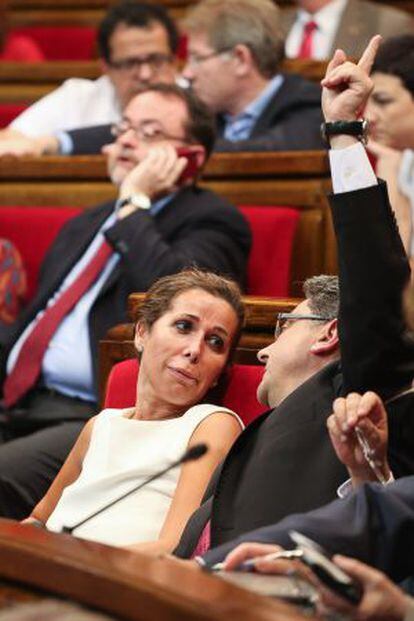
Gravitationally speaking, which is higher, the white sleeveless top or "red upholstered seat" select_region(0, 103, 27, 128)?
the white sleeveless top

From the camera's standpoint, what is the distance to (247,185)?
2.40 m

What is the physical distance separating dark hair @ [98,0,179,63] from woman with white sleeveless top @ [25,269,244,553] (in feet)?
4.15

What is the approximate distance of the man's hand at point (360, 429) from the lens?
123cm

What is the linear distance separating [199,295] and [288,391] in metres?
0.20

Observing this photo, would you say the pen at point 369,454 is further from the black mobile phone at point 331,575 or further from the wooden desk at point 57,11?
the wooden desk at point 57,11

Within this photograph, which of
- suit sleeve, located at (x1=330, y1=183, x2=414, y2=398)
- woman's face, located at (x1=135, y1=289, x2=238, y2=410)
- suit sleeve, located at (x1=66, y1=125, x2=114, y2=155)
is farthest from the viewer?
suit sleeve, located at (x1=66, y1=125, x2=114, y2=155)

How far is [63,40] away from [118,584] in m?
3.03

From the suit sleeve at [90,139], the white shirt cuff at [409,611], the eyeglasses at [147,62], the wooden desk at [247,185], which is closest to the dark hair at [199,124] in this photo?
the wooden desk at [247,185]

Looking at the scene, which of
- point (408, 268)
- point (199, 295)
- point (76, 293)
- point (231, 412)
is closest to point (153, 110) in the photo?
point (76, 293)

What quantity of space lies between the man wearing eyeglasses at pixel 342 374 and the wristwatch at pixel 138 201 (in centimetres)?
76

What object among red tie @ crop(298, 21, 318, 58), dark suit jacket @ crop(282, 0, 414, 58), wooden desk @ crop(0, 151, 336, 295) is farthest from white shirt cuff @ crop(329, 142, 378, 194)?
red tie @ crop(298, 21, 318, 58)

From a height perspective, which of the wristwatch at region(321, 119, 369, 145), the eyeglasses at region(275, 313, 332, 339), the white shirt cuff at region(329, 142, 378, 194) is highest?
the wristwatch at region(321, 119, 369, 145)

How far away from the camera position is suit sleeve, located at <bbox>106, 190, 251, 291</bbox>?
2070mm

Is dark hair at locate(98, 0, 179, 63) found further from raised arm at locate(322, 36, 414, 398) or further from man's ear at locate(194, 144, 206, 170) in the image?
raised arm at locate(322, 36, 414, 398)
